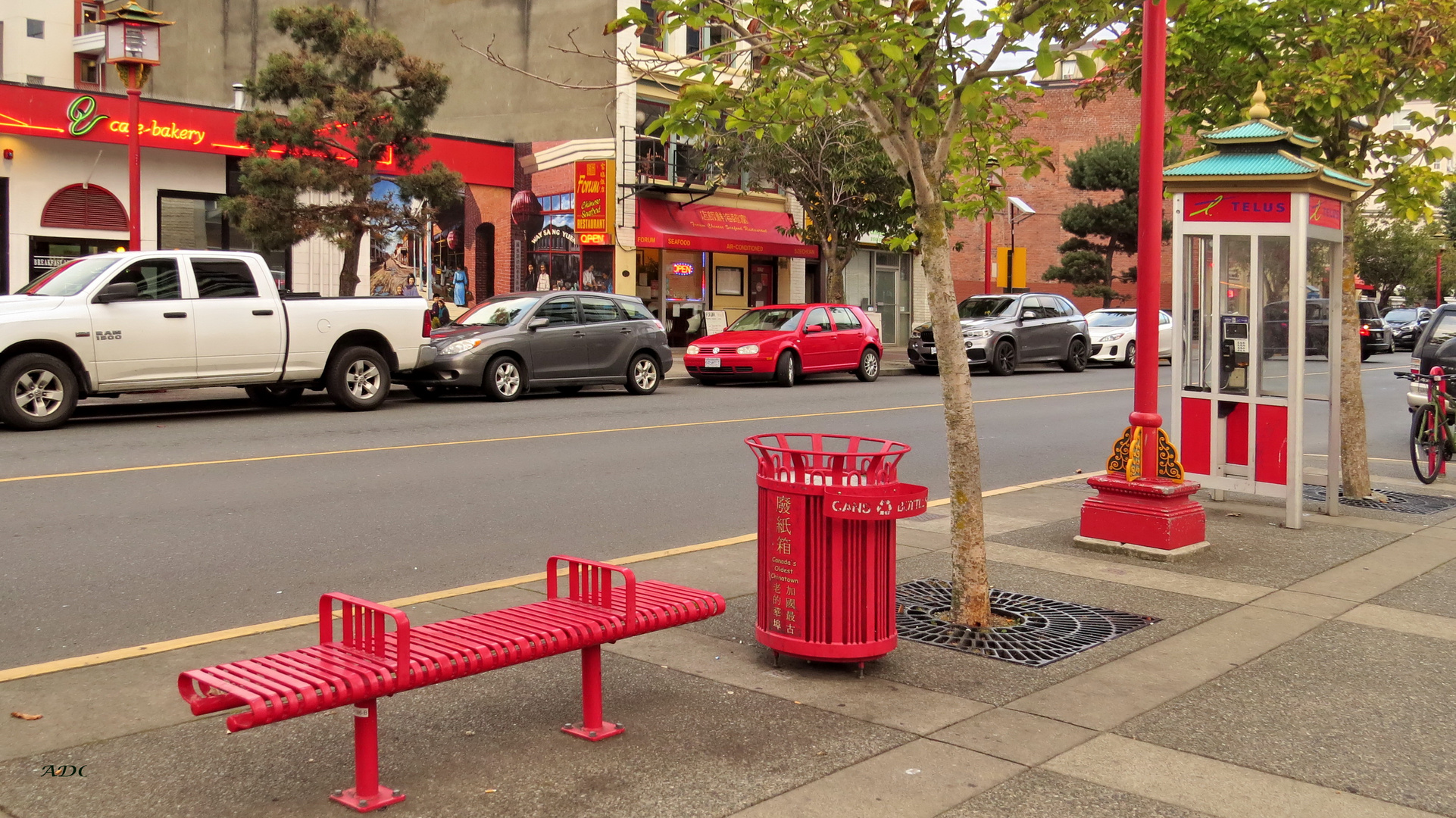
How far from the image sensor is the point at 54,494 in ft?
31.1

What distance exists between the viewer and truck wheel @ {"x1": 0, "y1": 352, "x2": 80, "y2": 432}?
1341 centimetres

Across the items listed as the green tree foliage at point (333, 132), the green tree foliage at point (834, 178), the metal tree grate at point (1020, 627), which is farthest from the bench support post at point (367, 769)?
the green tree foliage at point (834, 178)

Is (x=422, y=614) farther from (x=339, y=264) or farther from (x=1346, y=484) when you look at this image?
(x=339, y=264)

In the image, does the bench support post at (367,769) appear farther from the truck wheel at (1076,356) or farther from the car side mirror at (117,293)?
the truck wheel at (1076,356)

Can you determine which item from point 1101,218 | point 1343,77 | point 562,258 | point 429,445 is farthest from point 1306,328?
point 1101,218

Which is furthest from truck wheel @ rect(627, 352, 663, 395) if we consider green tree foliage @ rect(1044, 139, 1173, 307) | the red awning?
green tree foliage @ rect(1044, 139, 1173, 307)

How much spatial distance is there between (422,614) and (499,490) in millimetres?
3917

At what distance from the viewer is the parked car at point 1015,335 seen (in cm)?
2681

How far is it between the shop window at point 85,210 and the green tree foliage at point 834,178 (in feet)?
39.3

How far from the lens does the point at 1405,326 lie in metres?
46.5

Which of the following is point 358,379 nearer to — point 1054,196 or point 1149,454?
point 1149,454

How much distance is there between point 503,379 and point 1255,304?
11272 millimetres

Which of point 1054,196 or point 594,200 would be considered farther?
point 1054,196

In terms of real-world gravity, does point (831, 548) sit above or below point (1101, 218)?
below
